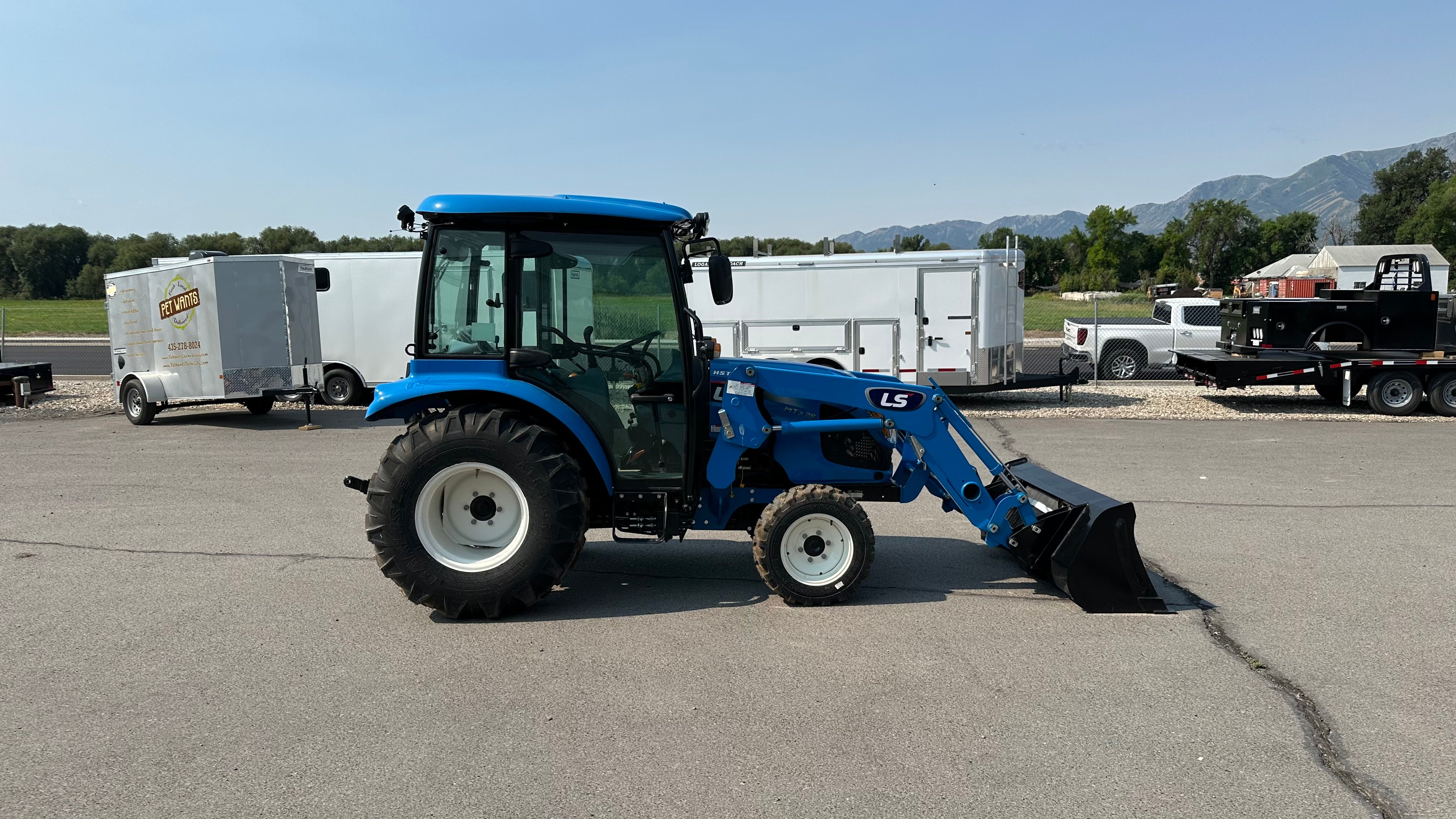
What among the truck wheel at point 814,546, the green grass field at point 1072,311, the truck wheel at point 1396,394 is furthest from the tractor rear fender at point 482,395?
the green grass field at point 1072,311

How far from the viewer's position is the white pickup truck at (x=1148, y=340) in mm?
19312

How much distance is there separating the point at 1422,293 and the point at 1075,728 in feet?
48.3

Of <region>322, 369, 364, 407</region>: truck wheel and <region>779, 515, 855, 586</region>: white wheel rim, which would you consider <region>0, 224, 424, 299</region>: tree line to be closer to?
<region>322, 369, 364, 407</region>: truck wheel

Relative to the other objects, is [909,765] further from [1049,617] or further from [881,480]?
[881,480]

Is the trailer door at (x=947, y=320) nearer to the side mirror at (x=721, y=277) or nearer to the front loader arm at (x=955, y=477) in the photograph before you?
the front loader arm at (x=955, y=477)

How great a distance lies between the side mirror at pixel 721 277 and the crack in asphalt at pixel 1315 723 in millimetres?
3155

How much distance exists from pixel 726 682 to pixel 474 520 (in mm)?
1873

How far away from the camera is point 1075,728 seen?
3875mm

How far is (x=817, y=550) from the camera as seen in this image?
5438mm

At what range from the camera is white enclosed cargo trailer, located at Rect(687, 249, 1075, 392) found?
15.0 m

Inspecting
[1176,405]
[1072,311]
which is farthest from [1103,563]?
[1072,311]

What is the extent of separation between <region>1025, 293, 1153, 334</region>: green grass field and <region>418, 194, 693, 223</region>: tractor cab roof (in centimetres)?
2823

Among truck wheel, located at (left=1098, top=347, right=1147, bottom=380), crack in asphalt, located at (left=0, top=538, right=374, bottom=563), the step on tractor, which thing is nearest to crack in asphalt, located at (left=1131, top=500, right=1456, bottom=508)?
the step on tractor

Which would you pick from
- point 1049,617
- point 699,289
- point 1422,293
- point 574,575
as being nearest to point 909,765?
point 1049,617
